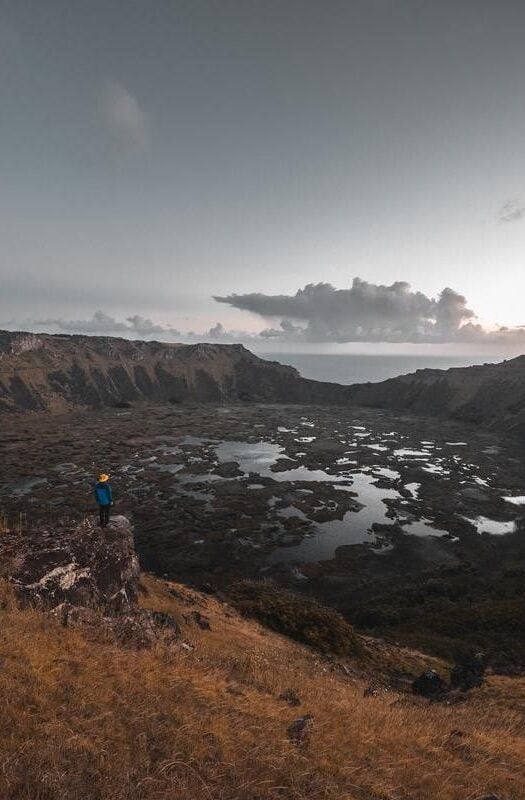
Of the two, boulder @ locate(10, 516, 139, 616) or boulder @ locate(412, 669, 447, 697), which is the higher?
boulder @ locate(10, 516, 139, 616)

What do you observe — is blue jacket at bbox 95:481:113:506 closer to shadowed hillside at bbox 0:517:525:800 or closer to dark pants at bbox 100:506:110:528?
dark pants at bbox 100:506:110:528

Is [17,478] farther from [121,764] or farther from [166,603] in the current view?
[121,764]

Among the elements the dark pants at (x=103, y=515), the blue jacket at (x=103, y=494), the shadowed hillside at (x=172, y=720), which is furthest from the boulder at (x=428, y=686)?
the blue jacket at (x=103, y=494)

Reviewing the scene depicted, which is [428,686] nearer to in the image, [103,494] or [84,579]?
[84,579]

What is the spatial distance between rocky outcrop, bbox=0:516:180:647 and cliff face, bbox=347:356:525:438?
12870cm

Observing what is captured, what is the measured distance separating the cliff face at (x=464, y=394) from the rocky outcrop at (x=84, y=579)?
5067 inches

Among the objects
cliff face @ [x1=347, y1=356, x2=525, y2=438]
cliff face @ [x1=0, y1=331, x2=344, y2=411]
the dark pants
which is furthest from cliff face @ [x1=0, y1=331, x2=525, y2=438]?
the dark pants

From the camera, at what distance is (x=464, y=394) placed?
15625cm

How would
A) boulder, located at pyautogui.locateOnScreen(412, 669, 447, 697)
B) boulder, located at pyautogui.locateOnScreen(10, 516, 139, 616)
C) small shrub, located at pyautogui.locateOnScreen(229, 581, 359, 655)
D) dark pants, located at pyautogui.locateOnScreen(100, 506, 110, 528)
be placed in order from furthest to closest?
small shrub, located at pyautogui.locateOnScreen(229, 581, 359, 655)
boulder, located at pyautogui.locateOnScreen(412, 669, 447, 697)
dark pants, located at pyautogui.locateOnScreen(100, 506, 110, 528)
boulder, located at pyautogui.locateOnScreen(10, 516, 139, 616)

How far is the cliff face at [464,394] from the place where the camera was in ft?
439

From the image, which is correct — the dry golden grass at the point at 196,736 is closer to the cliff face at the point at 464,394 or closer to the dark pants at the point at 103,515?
the dark pants at the point at 103,515

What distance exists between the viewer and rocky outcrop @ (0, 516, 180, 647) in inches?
475

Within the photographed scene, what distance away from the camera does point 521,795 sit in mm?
8000

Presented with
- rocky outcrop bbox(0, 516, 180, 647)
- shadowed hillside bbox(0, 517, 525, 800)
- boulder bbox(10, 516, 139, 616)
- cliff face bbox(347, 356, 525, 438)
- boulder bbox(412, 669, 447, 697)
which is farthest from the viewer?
cliff face bbox(347, 356, 525, 438)
